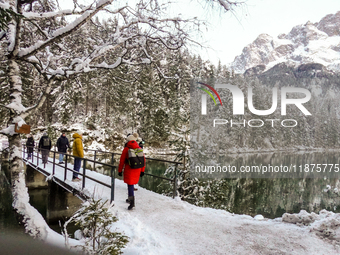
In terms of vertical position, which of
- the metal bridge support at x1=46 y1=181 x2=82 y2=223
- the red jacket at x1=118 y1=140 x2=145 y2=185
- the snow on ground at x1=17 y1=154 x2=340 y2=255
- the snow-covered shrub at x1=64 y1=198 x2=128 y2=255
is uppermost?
the red jacket at x1=118 y1=140 x2=145 y2=185

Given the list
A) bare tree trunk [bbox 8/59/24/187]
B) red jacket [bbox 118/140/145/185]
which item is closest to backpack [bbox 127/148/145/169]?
red jacket [bbox 118/140/145/185]

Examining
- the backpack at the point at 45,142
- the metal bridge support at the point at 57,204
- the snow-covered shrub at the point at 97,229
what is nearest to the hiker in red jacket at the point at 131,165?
the snow-covered shrub at the point at 97,229

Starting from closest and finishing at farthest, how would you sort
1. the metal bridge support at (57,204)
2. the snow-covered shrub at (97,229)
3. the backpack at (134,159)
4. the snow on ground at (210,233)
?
the snow-covered shrub at (97,229) < the snow on ground at (210,233) < the backpack at (134,159) < the metal bridge support at (57,204)

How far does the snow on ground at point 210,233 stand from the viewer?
407 centimetres

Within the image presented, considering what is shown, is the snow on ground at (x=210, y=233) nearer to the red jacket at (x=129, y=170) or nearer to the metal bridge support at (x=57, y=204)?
the red jacket at (x=129, y=170)

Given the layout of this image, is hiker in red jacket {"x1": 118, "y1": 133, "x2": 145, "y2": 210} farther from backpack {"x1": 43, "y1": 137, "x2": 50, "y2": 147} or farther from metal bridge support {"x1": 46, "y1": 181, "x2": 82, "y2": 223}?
backpack {"x1": 43, "y1": 137, "x2": 50, "y2": 147}

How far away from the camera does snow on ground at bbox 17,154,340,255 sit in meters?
4.07

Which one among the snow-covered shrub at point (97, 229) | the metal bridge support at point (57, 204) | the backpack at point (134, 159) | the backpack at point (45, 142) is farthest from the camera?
the backpack at point (45, 142)

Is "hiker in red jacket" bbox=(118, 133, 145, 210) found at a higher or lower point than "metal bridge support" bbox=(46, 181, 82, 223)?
higher

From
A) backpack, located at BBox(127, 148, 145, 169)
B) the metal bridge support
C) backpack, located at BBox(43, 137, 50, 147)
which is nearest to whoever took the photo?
backpack, located at BBox(127, 148, 145, 169)

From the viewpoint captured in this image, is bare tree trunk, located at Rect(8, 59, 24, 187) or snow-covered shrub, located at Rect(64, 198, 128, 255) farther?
bare tree trunk, located at Rect(8, 59, 24, 187)

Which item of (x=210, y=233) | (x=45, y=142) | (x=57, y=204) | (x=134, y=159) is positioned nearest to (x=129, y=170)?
(x=134, y=159)

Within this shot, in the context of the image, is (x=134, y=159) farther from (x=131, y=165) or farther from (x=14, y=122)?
(x=14, y=122)

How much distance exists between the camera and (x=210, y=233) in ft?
15.6
